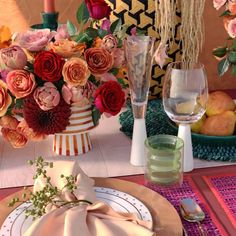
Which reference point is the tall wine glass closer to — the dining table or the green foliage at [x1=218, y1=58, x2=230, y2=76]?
the dining table

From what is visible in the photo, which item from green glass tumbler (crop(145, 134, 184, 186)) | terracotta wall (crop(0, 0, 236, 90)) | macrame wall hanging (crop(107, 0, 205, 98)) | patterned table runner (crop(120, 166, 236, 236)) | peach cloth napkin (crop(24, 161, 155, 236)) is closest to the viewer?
peach cloth napkin (crop(24, 161, 155, 236))

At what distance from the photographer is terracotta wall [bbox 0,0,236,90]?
1.54 m

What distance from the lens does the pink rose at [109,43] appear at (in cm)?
102

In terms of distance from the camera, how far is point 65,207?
0.70m

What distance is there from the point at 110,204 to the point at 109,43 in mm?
372

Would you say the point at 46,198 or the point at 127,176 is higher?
the point at 46,198

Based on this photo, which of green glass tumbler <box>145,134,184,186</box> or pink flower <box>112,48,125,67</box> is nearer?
green glass tumbler <box>145,134,184,186</box>

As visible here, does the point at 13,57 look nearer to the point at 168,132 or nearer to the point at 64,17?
the point at 168,132

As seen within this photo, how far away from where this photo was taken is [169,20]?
129 centimetres

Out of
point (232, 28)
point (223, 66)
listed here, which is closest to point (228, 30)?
point (232, 28)

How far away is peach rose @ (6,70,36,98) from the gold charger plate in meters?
0.22

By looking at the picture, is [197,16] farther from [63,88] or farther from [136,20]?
[63,88]

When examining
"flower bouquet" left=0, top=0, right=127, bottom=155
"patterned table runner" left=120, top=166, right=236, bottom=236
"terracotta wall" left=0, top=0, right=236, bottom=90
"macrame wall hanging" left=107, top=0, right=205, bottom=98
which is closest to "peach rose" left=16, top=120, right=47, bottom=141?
"flower bouquet" left=0, top=0, right=127, bottom=155

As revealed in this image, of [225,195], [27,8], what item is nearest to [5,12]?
[27,8]
